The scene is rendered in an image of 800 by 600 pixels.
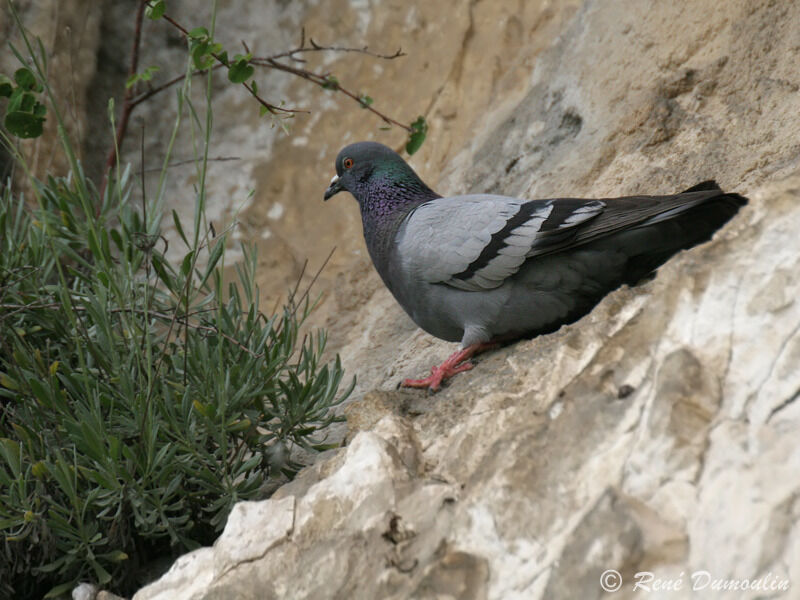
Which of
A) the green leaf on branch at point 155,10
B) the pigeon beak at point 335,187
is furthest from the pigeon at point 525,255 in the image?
the green leaf on branch at point 155,10

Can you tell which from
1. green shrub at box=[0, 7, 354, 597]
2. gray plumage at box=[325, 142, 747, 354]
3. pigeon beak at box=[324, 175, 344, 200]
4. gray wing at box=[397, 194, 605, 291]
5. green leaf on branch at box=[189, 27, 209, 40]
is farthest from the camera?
pigeon beak at box=[324, 175, 344, 200]

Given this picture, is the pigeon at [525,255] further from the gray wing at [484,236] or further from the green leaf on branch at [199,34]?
the green leaf on branch at [199,34]

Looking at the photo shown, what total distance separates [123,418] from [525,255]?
1.69 meters

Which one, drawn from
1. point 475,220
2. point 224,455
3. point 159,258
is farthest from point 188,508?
point 475,220

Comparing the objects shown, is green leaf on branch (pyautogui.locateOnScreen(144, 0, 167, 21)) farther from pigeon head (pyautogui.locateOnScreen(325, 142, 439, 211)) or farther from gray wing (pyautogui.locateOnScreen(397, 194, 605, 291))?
pigeon head (pyautogui.locateOnScreen(325, 142, 439, 211))

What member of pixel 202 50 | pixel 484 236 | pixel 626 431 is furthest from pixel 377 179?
pixel 626 431

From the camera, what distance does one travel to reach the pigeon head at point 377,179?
4.62m

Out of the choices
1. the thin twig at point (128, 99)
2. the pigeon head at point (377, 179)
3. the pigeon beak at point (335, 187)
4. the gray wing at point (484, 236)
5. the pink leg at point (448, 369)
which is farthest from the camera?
the thin twig at point (128, 99)

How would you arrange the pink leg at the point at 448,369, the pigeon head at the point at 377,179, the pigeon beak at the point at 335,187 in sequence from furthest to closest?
1. the pigeon beak at the point at 335,187
2. the pigeon head at the point at 377,179
3. the pink leg at the point at 448,369

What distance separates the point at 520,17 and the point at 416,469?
4265 millimetres

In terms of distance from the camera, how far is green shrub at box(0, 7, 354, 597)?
10.6 ft

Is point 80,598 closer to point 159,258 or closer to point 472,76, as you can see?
point 159,258

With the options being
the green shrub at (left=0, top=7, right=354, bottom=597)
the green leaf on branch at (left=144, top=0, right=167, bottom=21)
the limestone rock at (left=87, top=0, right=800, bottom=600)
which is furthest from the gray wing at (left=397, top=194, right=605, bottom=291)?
the green leaf on branch at (left=144, top=0, right=167, bottom=21)

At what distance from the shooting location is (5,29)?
605 centimetres
